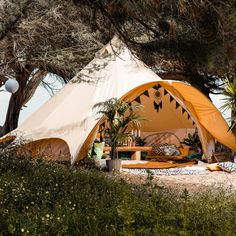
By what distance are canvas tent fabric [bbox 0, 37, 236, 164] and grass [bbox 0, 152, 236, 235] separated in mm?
2821

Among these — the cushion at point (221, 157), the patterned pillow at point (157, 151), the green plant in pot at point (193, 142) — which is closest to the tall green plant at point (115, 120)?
the cushion at point (221, 157)

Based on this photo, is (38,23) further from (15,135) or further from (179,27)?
(179,27)

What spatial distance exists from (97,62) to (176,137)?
3732 mm

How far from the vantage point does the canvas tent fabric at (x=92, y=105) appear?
984 centimetres

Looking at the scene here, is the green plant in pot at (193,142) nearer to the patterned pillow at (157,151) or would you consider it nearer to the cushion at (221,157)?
the patterned pillow at (157,151)

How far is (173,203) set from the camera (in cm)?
504

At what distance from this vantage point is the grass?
380cm

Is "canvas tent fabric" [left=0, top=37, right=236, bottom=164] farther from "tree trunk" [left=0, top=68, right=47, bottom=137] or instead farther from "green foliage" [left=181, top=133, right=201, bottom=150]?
"tree trunk" [left=0, top=68, right=47, bottom=137]

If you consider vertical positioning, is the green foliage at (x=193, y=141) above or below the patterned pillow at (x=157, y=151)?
above

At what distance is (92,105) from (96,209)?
5.57 metres

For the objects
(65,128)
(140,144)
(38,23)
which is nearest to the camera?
(65,128)

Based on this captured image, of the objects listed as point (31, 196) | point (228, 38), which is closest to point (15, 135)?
point (31, 196)

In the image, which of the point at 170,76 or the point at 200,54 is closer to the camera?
the point at 200,54

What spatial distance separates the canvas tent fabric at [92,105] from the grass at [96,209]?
2.82 m
